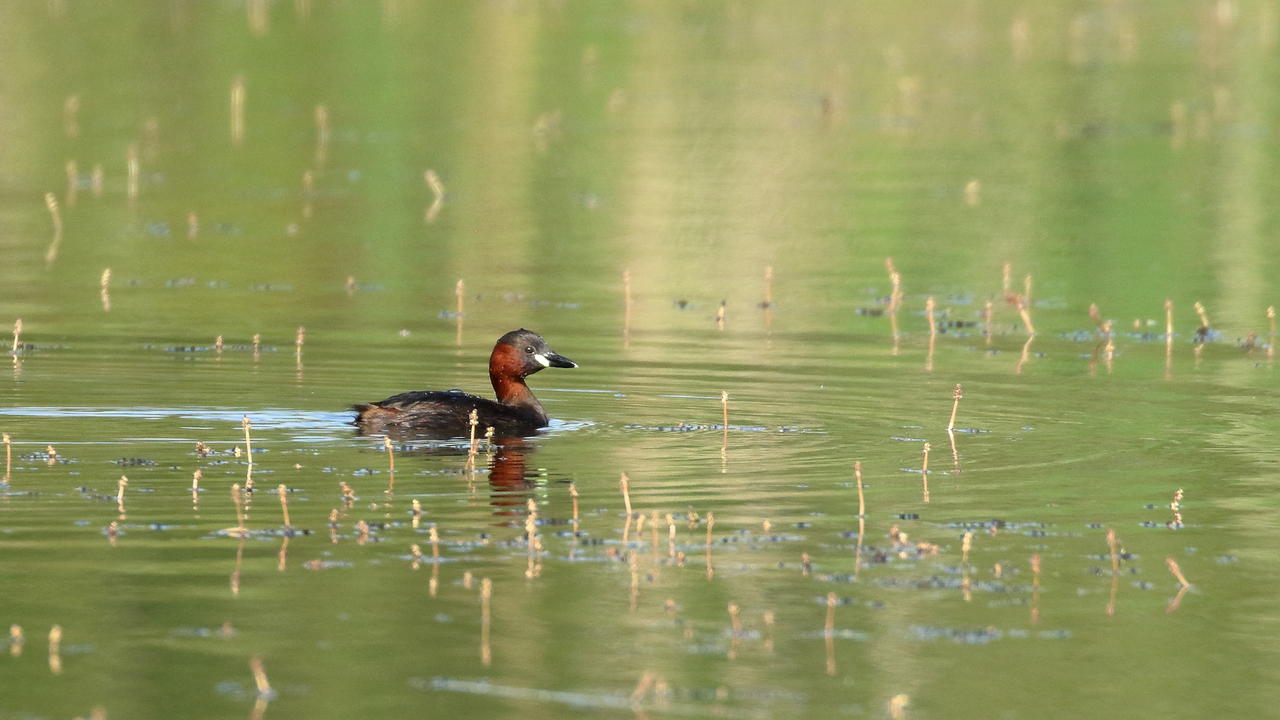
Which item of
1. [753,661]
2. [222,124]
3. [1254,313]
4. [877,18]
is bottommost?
[753,661]

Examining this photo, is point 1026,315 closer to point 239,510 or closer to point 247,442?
point 247,442

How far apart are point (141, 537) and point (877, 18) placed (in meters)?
39.6

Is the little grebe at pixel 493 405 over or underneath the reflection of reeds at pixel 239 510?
over

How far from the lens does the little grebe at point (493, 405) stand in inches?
507

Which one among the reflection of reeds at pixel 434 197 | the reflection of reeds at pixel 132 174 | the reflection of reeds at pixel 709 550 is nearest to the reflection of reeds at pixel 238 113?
the reflection of reeds at pixel 132 174

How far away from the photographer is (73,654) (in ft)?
26.5

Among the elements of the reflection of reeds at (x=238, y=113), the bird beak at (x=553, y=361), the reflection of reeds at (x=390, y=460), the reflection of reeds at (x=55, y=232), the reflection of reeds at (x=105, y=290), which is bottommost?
the reflection of reeds at (x=390, y=460)

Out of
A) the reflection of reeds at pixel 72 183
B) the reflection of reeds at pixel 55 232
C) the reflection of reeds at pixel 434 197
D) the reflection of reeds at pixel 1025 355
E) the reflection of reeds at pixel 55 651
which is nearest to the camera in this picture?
the reflection of reeds at pixel 55 651

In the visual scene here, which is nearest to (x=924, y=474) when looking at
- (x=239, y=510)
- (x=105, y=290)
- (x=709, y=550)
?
(x=709, y=550)

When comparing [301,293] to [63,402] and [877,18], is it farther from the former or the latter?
[877,18]

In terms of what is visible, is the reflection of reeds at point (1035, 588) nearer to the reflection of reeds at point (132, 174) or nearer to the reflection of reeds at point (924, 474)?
the reflection of reeds at point (924, 474)

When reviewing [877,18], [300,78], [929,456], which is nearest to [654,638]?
[929,456]

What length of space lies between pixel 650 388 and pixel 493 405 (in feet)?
5.30

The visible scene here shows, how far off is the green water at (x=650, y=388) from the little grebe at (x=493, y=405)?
0.22 meters
